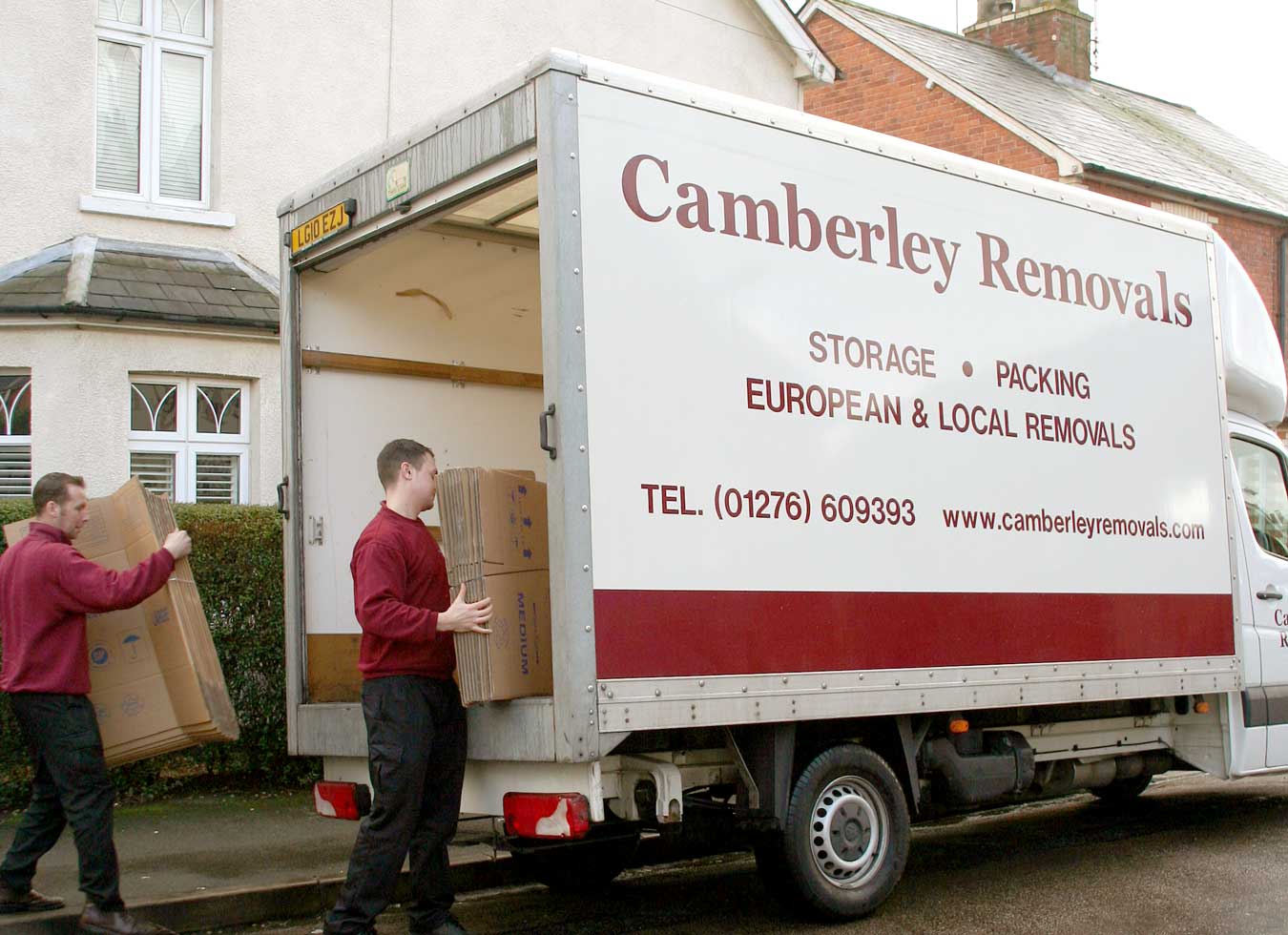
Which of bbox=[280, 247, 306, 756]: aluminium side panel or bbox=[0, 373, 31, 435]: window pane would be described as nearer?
bbox=[280, 247, 306, 756]: aluminium side panel

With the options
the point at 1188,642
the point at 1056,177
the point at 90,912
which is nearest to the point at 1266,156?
the point at 1056,177

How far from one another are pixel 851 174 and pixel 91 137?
702 centimetres

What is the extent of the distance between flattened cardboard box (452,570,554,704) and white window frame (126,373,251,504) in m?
5.94

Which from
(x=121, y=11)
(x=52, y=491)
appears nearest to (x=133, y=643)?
(x=52, y=491)

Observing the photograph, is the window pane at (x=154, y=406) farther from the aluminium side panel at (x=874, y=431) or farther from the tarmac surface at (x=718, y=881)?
the aluminium side panel at (x=874, y=431)

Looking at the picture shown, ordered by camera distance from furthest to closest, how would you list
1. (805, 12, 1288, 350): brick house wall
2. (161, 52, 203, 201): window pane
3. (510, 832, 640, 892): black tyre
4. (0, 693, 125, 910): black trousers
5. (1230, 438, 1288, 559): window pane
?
(805, 12, 1288, 350): brick house wall < (161, 52, 203, 201): window pane < (1230, 438, 1288, 559): window pane < (510, 832, 640, 892): black tyre < (0, 693, 125, 910): black trousers

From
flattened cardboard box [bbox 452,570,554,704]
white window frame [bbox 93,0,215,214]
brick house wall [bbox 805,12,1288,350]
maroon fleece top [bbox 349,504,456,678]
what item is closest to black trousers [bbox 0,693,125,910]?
maroon fleece top [bbox 349,504,456,678]

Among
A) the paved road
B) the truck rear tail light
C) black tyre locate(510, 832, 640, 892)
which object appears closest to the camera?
the truck rear tail light

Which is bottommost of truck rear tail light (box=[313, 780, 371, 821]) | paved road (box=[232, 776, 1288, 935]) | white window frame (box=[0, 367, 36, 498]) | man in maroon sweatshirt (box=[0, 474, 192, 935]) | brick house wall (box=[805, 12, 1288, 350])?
paved road (box=[232, 776, 1288, 935])

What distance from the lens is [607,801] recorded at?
5625 millimetres

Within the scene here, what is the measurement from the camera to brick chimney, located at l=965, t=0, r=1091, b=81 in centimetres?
2297

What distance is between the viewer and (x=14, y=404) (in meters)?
10.5

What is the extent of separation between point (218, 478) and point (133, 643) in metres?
5.14

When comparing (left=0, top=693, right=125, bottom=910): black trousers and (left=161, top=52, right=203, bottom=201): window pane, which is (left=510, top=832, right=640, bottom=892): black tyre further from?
(left=161, top=52, right=203, bottom=201): window pane
